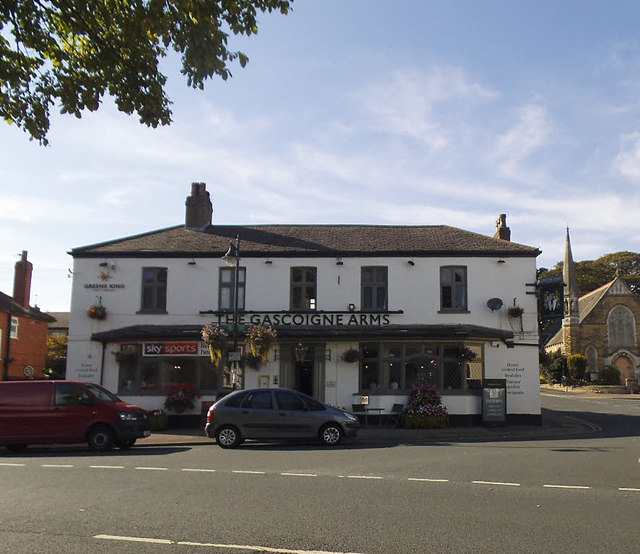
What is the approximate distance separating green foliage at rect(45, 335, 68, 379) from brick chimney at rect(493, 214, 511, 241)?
94.2 feet

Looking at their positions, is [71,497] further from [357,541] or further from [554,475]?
[554,475]

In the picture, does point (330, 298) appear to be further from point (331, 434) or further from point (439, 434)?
point (331, 434)

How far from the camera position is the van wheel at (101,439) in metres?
Result: 15.5

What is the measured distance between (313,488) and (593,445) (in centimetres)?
926

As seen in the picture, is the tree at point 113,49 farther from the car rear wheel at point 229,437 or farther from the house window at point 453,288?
the house window at point 453,288

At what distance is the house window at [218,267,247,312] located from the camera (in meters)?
23.6

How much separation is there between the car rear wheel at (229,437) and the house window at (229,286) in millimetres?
7928

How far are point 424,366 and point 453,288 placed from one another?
311cm

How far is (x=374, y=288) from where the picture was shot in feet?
76.9

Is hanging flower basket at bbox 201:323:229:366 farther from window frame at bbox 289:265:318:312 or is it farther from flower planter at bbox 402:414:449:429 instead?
flower planter at bbox 402:414:449:429

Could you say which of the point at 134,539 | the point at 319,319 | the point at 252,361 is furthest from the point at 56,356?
the point at 134,539

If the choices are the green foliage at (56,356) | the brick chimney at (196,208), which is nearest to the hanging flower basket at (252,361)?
the brick chimney at (196,208)

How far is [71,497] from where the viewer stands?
28.5 ft

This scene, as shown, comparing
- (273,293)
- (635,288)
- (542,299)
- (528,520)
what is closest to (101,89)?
(528,520)
